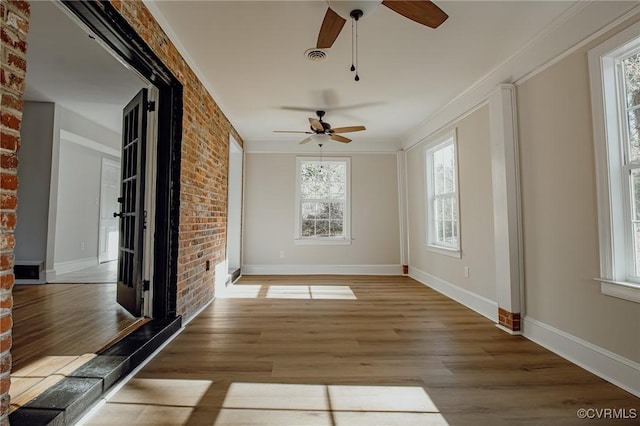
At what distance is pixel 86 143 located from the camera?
17.5ft

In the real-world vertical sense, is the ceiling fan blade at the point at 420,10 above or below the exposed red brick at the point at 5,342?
above

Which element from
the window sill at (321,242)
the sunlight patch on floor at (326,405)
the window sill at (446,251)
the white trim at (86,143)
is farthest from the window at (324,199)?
the sunlight patch on floor at (326,405)

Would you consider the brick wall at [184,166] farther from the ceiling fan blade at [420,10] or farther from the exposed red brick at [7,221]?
the ceiling fan blade at [420,10]

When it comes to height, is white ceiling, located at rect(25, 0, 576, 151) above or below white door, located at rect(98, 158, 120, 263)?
above

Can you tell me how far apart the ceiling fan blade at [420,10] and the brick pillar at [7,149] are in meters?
1.67

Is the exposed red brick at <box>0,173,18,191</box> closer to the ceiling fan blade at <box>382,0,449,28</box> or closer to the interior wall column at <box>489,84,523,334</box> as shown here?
the ceiling fan blade at <box>382,0,449,28</box>

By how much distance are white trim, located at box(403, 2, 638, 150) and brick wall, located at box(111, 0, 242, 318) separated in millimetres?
3043

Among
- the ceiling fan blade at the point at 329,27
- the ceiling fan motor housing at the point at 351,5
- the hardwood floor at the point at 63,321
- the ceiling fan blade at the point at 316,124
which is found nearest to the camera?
the ceiling fan motor housing at the point at 351,5

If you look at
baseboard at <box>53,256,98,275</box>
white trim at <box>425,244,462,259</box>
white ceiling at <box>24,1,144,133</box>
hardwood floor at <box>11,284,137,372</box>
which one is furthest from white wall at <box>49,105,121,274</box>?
white trim at <box>425,244,462,259</box>

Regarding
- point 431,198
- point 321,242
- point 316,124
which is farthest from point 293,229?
point 431,198

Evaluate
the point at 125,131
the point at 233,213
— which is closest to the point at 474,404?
the point at 125,131

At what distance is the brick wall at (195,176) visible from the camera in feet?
7.72

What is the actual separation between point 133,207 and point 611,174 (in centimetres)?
381

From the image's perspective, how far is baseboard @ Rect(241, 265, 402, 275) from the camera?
18.6ft
